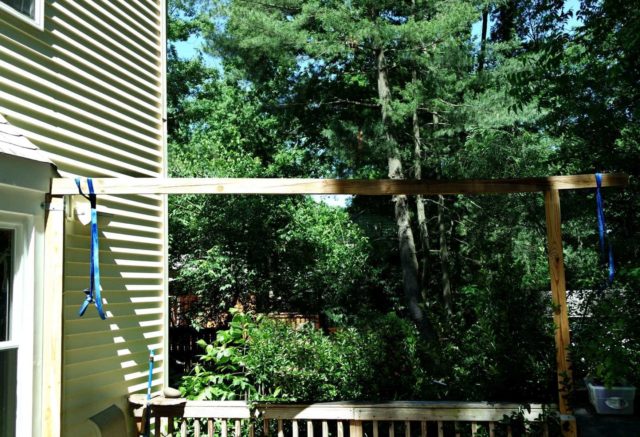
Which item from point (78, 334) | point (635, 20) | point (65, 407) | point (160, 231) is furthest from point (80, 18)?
point (635, 20)

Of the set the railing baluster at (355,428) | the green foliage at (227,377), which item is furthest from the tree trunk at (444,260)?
the railing baluster at (355,428)

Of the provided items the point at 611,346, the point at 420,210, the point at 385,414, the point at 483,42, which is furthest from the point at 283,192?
the point at 483,42

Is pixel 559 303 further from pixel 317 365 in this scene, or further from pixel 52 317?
pixel 52 317

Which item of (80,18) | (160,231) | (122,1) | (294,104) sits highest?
(294,104)

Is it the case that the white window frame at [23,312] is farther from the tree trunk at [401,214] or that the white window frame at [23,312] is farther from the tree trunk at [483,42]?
the tree trunk at [483,42]

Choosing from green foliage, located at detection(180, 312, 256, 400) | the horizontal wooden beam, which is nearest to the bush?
green foliage, located at detection(180, 312, 256, 400)

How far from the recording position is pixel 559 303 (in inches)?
148

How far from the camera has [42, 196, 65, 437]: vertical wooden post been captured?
3516 mm

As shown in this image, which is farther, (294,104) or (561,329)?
(294,104)

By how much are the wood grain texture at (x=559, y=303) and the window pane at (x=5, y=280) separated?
10.5 feet

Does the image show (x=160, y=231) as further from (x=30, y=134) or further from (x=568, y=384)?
(x=568, y=384)

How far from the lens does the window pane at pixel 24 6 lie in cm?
382

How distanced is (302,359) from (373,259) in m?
10.1

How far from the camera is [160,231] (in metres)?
5.77
